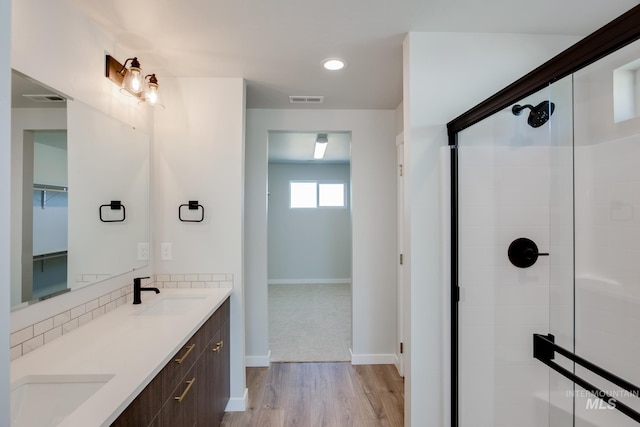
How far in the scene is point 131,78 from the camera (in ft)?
6.15

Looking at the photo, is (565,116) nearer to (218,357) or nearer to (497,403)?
(497,403)

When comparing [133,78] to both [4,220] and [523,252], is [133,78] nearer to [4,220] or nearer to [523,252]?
A: [4,220]

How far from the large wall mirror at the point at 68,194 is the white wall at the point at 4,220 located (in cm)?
95

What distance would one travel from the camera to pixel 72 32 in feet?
5.00

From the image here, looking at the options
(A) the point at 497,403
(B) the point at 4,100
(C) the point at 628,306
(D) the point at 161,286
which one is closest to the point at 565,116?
(C) the point at 628,306

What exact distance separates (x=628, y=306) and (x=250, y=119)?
299cm

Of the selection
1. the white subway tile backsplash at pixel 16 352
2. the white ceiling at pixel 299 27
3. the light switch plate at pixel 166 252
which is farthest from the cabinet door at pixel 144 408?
the white ceiling at pixel 299 27

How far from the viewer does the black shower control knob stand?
1.76 meters

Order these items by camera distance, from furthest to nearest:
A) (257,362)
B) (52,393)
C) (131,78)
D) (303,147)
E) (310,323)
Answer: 1. (303,147)
2. (310,323)
3. (257,362)
4. (131,78)
5. (52,393)

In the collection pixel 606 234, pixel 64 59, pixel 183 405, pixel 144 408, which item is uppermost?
pixel 64 59

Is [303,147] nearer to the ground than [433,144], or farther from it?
farther from it

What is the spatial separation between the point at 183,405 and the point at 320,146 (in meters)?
3.79

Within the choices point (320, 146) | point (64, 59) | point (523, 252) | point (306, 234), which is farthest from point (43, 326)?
point (306, 234)

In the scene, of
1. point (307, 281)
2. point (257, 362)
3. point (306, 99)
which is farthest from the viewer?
point (307, 281)
